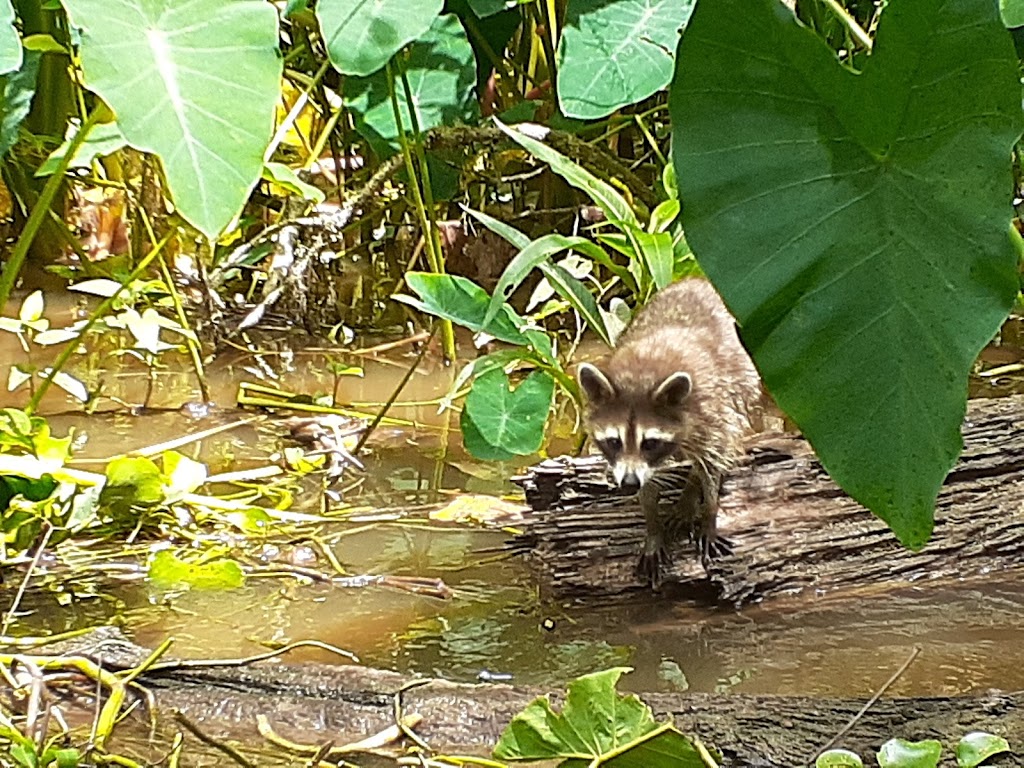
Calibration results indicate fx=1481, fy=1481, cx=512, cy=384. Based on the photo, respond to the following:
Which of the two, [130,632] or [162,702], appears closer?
[162,702]

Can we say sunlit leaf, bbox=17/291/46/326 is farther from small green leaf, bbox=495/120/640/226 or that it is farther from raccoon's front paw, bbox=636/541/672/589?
raccoon's front paw, bbox=636/541/672/589

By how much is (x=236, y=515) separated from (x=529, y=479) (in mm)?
574

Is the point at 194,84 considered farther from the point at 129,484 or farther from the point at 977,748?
the point at 977,748

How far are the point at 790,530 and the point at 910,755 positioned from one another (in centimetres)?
119

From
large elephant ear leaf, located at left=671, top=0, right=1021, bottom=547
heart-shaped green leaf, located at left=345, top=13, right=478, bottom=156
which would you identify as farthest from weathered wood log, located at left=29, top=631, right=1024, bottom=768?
heart-shaped green leaf, located at left=345, top=13, right=478, bottom=156

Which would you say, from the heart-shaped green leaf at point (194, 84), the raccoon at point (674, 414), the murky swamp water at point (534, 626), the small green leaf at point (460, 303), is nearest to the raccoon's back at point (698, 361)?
the raccoon at point (674, 414)

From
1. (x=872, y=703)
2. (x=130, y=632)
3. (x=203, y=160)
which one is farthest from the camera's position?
(x=130, y=632)

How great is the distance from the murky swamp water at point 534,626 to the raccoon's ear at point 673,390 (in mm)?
407

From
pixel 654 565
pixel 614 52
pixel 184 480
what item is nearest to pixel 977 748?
pixel 654 565

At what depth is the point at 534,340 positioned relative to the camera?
9.28 feet

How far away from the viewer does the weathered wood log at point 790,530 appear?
2.58 metres

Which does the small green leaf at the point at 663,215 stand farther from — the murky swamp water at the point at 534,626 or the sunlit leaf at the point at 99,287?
the sunlit leaf at the point at 99,287

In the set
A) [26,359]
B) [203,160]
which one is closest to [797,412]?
[203,160]

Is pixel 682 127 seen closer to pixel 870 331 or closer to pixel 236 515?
pixel 870 331
